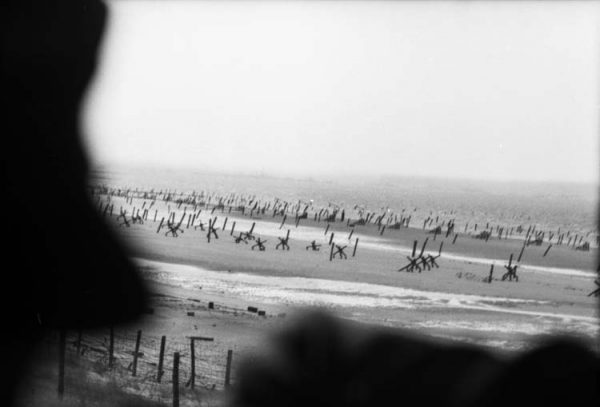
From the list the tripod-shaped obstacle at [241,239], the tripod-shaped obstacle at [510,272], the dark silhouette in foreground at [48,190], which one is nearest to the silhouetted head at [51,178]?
the dark silhouette in foreground at [48,190]

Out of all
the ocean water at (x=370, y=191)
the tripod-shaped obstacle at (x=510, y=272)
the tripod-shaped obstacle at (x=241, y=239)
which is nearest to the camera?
the ocean water at (x=370, y=191)

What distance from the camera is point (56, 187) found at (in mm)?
1873

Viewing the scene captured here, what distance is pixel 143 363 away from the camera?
2.04m

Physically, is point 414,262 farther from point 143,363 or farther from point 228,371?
point 143,363

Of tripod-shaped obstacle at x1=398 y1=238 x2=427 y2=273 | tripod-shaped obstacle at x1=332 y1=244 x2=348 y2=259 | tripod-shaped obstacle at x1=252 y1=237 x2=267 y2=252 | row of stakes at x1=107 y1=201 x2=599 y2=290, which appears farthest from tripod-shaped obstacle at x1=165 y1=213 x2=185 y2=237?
tripod-shaped obstacle at x1=398 y1=238 x2=427 y2=273

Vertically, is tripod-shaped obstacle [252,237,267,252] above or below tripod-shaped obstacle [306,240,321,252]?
below

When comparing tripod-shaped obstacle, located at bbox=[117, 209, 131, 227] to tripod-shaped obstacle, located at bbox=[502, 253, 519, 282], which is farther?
tripod-shaped obstacle, located at bbox=[502, 253, 519, 282]

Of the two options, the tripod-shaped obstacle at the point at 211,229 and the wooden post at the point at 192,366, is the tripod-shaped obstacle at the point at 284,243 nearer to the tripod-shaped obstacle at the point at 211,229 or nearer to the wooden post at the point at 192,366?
the tripod-shaped obstacle at the point at 211,229

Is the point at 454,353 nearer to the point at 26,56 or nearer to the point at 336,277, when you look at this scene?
the point at 26,56

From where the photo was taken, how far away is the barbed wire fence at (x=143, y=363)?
6.08 ft

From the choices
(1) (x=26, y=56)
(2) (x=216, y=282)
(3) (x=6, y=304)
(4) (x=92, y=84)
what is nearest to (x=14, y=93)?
(1) (x=26, y=56)

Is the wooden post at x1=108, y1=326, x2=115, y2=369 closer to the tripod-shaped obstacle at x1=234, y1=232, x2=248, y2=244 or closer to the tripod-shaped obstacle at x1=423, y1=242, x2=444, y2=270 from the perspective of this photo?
the tripod-shaped obstacle at x1=234, y1=232, x2=248, y2=244

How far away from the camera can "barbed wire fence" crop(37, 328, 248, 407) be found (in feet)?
6.08

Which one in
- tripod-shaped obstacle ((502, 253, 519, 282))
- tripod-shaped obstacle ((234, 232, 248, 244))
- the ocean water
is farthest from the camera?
tripod-shaped obstacle ((502, 253, 519, 282))
